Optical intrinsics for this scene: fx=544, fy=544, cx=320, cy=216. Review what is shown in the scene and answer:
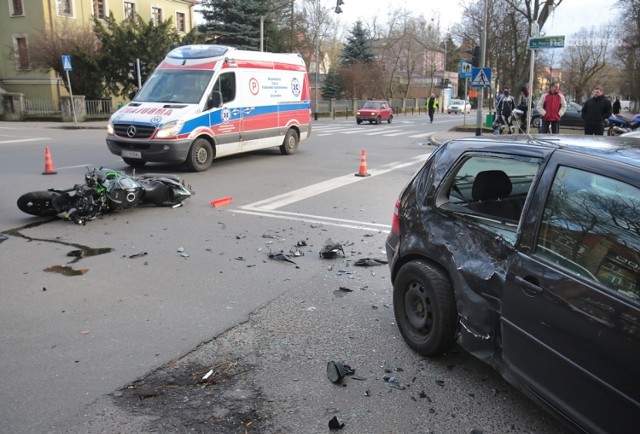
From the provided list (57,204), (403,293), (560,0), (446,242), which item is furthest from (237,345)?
(560,0)

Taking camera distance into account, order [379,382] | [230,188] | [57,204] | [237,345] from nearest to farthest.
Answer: [379,382]
[237,345]
[57,204]
[230,188]

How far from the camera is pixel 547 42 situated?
44.4 ft

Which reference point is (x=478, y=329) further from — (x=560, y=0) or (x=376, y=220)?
(x=560, y=0)

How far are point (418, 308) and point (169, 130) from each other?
910 centimetres

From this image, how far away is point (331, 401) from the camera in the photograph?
326 cm

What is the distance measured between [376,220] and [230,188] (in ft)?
12.0

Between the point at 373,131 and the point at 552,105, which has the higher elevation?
the point at 552,105

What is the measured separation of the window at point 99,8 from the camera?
136 feet

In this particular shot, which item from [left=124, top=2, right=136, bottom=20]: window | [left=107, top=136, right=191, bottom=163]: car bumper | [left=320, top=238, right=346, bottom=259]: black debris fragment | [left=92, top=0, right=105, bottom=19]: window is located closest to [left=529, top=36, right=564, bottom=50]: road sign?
[left=107, top=136, right=191, bottom=163]: car bumper

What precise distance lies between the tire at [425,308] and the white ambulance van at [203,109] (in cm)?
885

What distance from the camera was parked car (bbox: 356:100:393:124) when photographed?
37.2 metres

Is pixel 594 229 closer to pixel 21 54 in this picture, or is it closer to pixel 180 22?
pixel 21 54

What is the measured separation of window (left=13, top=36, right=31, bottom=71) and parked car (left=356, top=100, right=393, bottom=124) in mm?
24031

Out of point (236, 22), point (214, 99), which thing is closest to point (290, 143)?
point (214, 99)
